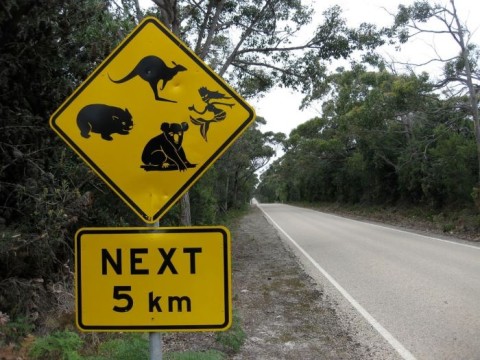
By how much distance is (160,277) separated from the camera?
98.4 inches

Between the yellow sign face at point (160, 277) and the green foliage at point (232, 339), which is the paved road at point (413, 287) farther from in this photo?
the yellow sign face at point (160, 277)

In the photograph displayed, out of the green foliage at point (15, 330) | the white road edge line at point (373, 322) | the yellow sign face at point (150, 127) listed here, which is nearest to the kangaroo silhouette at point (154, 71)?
the yellow sign face at point (150, 127)

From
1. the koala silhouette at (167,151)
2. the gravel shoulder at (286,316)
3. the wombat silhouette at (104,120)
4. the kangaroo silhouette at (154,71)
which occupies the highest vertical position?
the kangaroo silhouette at (154,71)

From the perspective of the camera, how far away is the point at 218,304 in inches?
99.0

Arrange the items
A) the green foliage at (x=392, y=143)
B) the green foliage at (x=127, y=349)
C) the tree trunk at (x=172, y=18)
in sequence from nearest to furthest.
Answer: the green foliage at (x=127, y=349) < the tree trunk at (x=172, y=18) < the green foliage at (x=392, y=143)

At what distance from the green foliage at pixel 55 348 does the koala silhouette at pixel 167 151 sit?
97.1 inches

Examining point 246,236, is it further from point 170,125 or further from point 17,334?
point 170,125

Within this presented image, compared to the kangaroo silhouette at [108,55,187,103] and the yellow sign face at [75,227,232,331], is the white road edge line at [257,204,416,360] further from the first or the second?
the kangaroo silhouette at [108,55,187,103]

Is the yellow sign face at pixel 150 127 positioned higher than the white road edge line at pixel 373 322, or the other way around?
the yellow sign face at pixel 150 127

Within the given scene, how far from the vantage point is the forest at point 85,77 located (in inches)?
217

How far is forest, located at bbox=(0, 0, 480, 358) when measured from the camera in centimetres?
552

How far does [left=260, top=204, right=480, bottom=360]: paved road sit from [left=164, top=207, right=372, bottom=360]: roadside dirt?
57 cm

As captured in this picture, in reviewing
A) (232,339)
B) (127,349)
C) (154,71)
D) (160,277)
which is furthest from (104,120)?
(232,339)

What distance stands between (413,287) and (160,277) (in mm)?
7540
